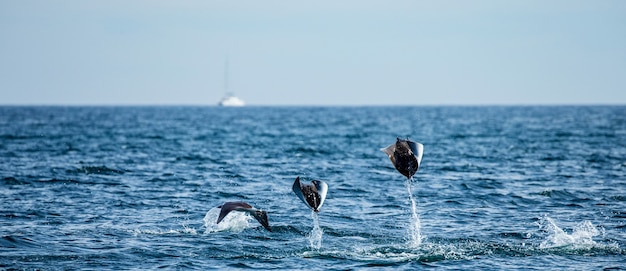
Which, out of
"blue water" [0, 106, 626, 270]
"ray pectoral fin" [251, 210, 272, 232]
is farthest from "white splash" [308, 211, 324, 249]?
"ray pectoral fin" [251, 210, 272, 232]

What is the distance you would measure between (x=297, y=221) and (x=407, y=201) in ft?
16.8

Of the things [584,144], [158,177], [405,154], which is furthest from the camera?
[584,144]

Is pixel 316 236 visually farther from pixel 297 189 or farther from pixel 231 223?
pixel 297 189

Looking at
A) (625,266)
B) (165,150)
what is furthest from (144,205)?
(165,150)

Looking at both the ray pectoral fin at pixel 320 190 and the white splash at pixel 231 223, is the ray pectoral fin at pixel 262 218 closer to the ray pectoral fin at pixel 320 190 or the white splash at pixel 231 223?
the ray pectoral fin at pixel 320 190

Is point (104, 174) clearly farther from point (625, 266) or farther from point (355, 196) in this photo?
point (625, 266)

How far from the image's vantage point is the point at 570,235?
62.3 ft

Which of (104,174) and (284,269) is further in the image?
(104,174)

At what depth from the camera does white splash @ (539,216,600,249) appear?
59.7ft

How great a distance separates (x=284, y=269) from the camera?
1569 cm

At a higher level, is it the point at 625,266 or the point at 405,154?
the point at 405,154

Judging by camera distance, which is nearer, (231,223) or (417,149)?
(417,149)

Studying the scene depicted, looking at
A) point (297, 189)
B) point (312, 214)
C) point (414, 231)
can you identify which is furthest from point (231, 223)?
point (414, 231)

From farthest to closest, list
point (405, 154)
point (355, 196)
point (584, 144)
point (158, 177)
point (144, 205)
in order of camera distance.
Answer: point (584, 144)
point (158, 177)
point (355, 196)
point (144, 205)
point (405, 154)
